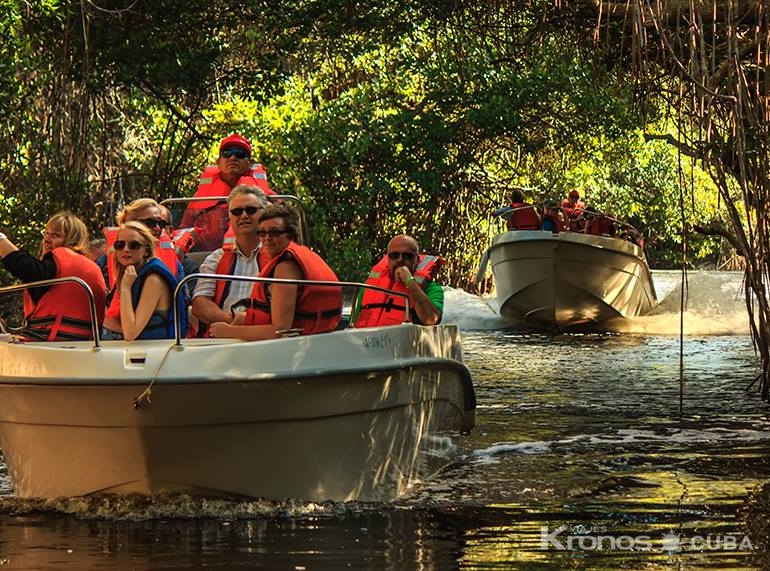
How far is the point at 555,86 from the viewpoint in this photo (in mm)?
25219

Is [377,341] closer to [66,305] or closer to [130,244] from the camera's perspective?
[130,244]

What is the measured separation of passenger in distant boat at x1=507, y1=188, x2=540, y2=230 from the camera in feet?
71.7

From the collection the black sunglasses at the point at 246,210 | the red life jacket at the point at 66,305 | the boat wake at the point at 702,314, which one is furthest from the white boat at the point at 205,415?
the boat wake at the point at 702,314

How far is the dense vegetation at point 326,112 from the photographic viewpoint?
1702cm

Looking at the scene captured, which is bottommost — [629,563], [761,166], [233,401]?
[629,563]

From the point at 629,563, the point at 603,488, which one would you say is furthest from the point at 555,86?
the point at 629,563

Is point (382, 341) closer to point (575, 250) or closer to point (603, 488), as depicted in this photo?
point (603, 488)

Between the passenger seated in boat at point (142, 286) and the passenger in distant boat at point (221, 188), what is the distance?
254cm

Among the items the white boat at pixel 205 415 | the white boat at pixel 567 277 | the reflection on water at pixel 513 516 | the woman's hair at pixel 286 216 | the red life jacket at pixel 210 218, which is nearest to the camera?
the reflection on water at pixel 513 516

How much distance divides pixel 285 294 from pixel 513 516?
61.2 inches

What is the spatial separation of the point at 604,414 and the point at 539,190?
17394 mm

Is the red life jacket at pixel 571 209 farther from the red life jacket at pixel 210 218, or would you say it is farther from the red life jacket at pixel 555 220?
the red life jacket at pixel 210 218

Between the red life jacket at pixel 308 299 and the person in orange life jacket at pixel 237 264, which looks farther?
the person in orange life jacket at pixel 237 264

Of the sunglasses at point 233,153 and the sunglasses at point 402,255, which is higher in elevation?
the sunglasses at point 233,153
